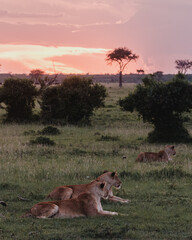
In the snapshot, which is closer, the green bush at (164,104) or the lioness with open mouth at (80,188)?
the lioness with open mouth at (80,188)

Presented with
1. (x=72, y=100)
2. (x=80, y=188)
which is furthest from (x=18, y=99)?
(x=80, y=188)

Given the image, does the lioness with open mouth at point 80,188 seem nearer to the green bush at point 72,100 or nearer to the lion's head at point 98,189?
the lion's head at point 98,189

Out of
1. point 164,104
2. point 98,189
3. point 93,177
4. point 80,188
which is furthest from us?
point 164,104

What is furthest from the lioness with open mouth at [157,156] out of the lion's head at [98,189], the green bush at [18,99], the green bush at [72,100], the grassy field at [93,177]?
the green bush at [18,99]

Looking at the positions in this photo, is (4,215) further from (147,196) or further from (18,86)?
(18,86)

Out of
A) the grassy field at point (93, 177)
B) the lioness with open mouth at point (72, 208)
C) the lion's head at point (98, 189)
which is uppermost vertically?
the lion's head at point (98, 189)

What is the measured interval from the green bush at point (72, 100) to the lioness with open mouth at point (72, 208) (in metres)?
25.4

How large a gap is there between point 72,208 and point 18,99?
28.6 metres

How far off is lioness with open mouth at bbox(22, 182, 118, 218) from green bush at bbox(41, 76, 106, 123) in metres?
25.4

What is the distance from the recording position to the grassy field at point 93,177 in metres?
8.52

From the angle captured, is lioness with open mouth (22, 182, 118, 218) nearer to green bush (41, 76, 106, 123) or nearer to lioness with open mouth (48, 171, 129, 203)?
lioness with open mouth (48, 171, 129, 203)

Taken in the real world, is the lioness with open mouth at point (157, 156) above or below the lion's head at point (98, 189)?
below

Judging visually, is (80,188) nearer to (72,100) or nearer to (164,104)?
(164,104)

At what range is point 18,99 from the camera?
37.2m
